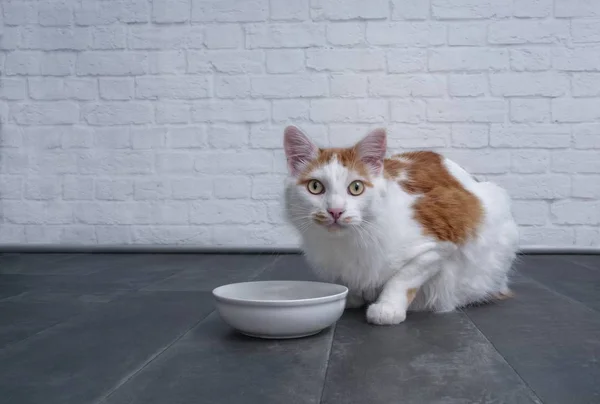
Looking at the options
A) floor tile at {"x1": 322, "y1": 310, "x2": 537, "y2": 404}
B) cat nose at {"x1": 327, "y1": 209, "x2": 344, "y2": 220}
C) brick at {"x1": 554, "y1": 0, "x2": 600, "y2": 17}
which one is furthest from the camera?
brick at {"x1": 554, "y1": 0, "x2": 600, "y2": 17}

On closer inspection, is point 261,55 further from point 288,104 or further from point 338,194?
point 338,194

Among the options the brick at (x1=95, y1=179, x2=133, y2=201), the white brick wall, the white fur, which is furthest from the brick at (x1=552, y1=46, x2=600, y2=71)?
the brick at (x1=95, y1=179, x2=133, y2=201)

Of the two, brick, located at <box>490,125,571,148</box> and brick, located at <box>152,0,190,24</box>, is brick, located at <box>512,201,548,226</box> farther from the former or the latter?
brick, located at <box>152,0,190,24</box>

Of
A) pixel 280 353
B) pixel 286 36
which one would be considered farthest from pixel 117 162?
pixel 280 353

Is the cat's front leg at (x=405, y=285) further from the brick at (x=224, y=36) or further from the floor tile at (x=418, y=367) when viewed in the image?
the brick at (x=224, y=36)

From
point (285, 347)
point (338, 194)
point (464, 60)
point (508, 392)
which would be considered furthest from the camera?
point (464, 60)

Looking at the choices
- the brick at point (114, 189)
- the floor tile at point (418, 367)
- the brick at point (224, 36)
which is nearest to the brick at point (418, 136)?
the brick at point (224, 36)

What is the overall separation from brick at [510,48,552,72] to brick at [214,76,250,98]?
3.89 ft

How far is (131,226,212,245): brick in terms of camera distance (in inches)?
111

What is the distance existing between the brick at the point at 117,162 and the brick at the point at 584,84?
1920 mm

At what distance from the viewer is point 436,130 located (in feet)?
8.98

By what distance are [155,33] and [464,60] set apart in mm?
1404

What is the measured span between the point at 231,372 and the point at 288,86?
75.9 inches

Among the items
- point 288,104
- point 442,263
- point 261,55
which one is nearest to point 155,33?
point 261,55
